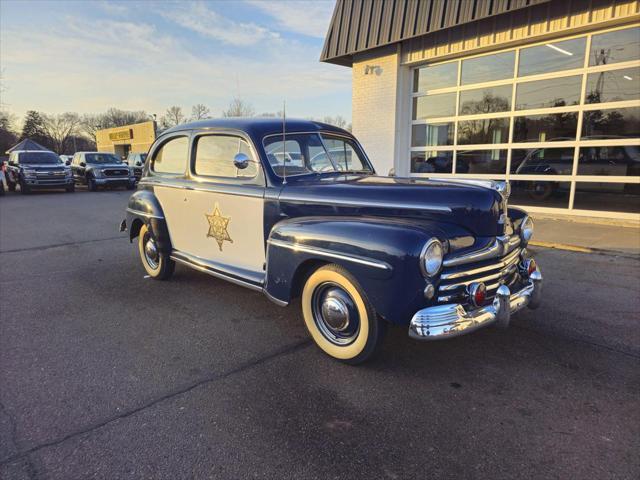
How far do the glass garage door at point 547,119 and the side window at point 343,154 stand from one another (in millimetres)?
6412

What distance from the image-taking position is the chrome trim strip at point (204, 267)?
12.5 ft

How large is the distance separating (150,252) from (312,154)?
264cm

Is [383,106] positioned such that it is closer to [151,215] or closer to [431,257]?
[151,215]

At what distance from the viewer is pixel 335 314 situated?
121 inches

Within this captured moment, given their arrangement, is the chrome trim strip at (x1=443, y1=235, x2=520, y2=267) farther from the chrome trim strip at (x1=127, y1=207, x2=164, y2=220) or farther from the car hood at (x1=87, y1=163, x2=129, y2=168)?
the car hood at (x1=87, y1=163, x2=129, y2=168)

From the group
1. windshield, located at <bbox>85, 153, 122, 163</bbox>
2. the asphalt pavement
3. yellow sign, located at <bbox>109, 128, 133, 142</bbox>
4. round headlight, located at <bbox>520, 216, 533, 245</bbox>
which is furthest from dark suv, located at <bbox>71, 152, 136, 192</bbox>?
yellow sign, located at <bbox>109, 128, 133, 142</bbox>

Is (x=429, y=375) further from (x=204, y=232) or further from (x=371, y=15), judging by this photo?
(x=371, y=15)

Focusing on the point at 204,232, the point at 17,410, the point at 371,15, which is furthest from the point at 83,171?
the point at 17,410

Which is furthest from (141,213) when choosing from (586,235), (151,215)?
(586,235)

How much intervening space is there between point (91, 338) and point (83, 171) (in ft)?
62.1

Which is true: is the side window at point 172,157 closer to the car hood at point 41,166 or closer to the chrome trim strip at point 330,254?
the chrome trim strip at point 330,254

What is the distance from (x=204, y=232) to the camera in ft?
14.3

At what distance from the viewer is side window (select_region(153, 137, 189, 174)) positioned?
460cm

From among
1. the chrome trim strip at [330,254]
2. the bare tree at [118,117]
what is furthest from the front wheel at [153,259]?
the bare tree at [118,117]
